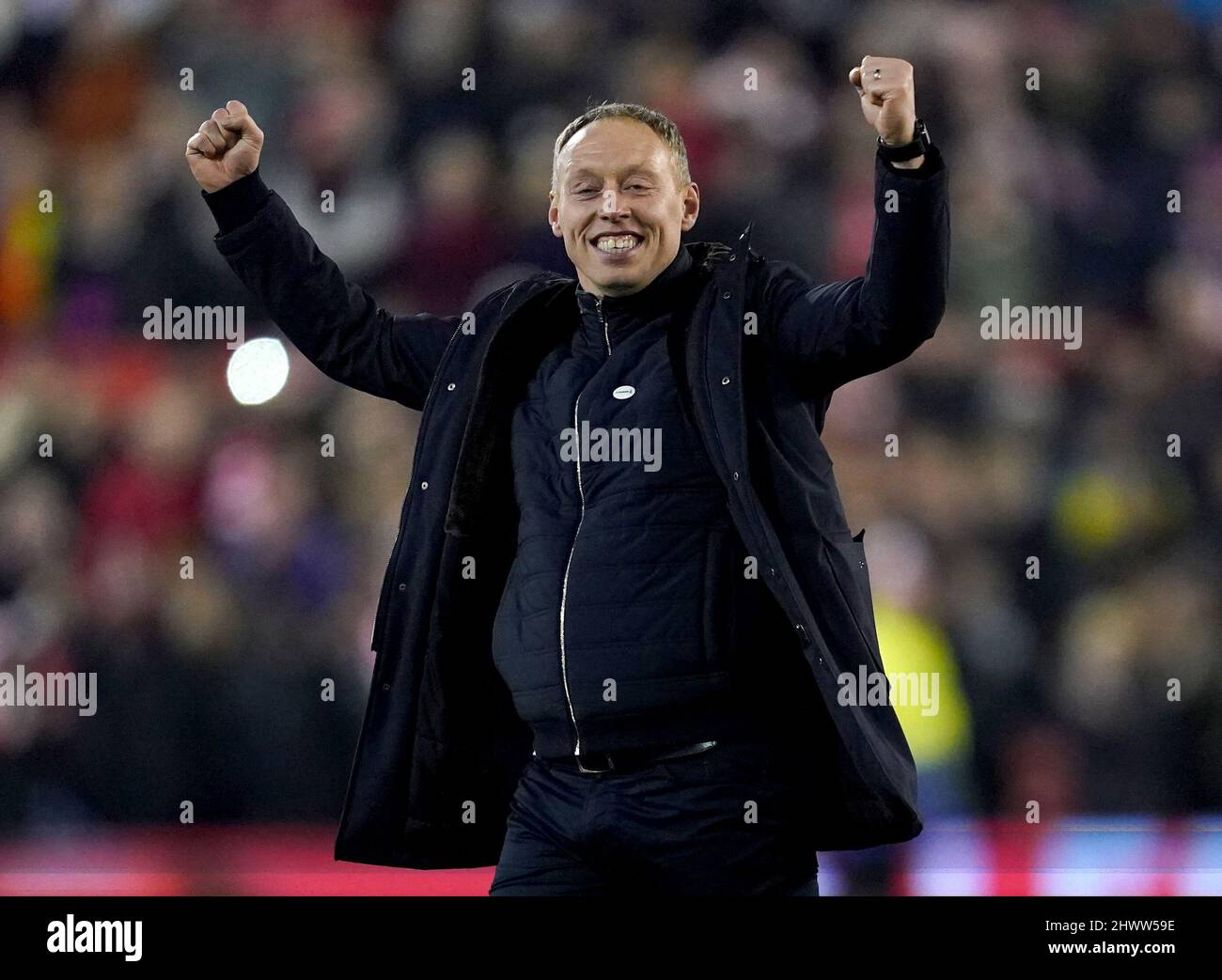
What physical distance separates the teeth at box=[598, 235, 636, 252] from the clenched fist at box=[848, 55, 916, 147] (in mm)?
385

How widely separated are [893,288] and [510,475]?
0.59 meters

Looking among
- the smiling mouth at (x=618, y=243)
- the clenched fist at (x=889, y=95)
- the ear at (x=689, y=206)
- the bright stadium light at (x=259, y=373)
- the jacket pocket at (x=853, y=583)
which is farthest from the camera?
the bright stadium light at (x=259, y=373)

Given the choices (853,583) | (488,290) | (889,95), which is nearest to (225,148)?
(889,95)

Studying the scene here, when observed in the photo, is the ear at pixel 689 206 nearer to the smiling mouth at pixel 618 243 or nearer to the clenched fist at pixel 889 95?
the smiling mouth at pixel 618 243

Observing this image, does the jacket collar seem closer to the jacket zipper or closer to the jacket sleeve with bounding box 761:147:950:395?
the jacket zipper

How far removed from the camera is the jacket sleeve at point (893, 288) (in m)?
2.14

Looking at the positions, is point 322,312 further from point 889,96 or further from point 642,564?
point 889,96

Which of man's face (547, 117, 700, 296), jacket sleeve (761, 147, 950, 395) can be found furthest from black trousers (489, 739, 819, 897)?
man's face (547, 117, 700, 296)

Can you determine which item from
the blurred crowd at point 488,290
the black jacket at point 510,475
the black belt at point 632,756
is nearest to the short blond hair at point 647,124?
the black jacket at point 510,475

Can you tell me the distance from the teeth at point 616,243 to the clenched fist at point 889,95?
385 mm

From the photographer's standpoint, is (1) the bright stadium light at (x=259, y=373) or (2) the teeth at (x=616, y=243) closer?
(2) the teeth at (x=616, y=243)

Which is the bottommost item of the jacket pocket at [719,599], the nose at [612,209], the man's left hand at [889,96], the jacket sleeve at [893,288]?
the jacket pocket at [719,599]

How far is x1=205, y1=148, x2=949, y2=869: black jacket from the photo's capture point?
2156 mm
